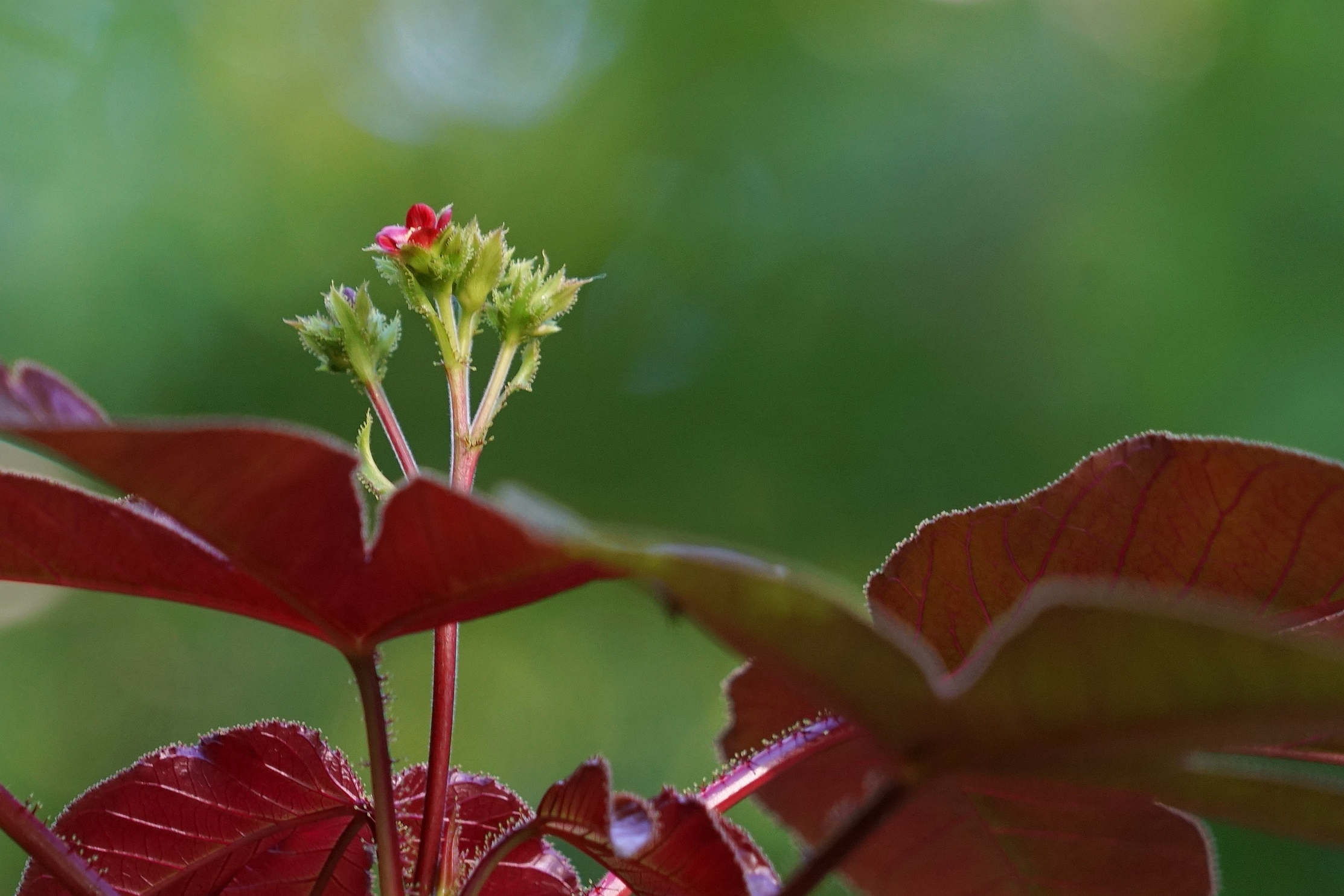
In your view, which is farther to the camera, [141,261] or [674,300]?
[674,300]

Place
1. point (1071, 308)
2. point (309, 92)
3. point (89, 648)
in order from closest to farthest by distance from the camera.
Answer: point (89, 648) → point (1071, 308) → point (309, 92)

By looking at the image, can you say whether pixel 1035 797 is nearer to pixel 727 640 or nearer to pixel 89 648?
pixel 727 640

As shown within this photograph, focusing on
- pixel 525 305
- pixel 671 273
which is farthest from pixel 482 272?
pixel 671 273

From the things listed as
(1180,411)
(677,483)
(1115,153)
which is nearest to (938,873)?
(677,483)

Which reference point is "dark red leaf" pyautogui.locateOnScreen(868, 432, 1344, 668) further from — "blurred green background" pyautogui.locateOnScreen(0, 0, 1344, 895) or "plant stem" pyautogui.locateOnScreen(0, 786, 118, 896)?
"blurred green background" pyautogui.locateOnScreen(0, 0, 1344, 895)

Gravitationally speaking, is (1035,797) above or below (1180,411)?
below

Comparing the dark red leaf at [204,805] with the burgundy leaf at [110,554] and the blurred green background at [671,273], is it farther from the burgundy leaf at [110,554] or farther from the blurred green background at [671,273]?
the blurred green background at [671,273]

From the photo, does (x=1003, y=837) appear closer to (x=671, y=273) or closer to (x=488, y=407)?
(x=488, y=407)

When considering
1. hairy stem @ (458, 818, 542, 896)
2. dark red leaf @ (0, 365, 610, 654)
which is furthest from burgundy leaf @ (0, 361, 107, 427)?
hairy stem @ (458, 818, 542, 896)
